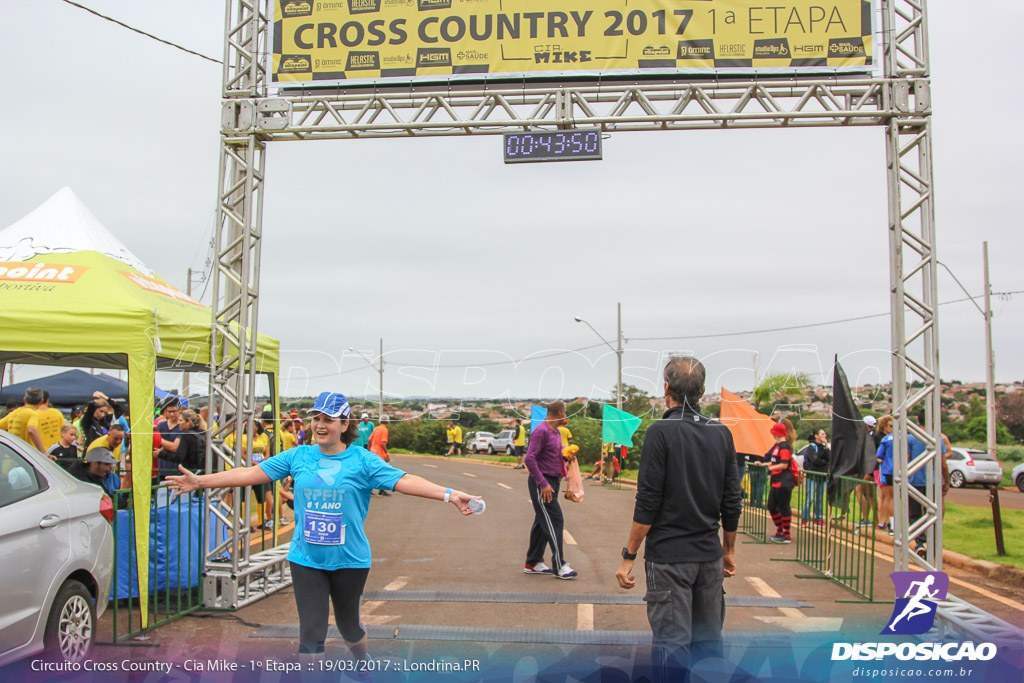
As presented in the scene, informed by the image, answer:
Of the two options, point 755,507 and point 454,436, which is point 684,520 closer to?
point 755,507

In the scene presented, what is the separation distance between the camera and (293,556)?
4.56 meters

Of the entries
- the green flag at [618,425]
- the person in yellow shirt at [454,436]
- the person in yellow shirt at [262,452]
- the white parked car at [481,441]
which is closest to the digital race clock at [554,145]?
the person in yellow shirt at [262,452]

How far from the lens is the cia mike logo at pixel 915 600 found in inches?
256

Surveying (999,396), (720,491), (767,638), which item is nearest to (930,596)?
(767,638)

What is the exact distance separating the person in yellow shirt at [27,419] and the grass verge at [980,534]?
11727 mm

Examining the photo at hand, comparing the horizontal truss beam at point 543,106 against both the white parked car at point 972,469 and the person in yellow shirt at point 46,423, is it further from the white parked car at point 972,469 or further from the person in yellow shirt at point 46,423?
the white parked car at point 972,469

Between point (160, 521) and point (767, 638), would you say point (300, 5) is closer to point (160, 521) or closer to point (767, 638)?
point (160, 521)

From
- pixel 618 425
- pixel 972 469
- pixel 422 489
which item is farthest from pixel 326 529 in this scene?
pixel 972 469

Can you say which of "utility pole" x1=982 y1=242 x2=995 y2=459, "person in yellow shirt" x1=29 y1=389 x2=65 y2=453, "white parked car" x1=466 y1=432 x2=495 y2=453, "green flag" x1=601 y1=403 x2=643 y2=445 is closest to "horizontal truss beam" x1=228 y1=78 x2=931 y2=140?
"person in yellow shirt" x1=29 y1=389 x2=65 y2=453

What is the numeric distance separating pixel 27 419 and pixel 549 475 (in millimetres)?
6741

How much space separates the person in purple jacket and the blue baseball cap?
4.09 metres

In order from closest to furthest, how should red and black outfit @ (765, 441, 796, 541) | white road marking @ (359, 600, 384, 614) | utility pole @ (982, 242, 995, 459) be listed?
white road marking @ (359, 600, 384, 614) → red and black outfit @ (765, 441, 796, 541) → utility pole @ (982, 242, 995, 459)

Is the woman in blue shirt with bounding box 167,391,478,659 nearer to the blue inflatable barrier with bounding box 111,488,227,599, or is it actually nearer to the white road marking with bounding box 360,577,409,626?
the white road marking with bounding box 360,577,409,626

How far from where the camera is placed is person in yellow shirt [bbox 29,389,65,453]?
407 inches
